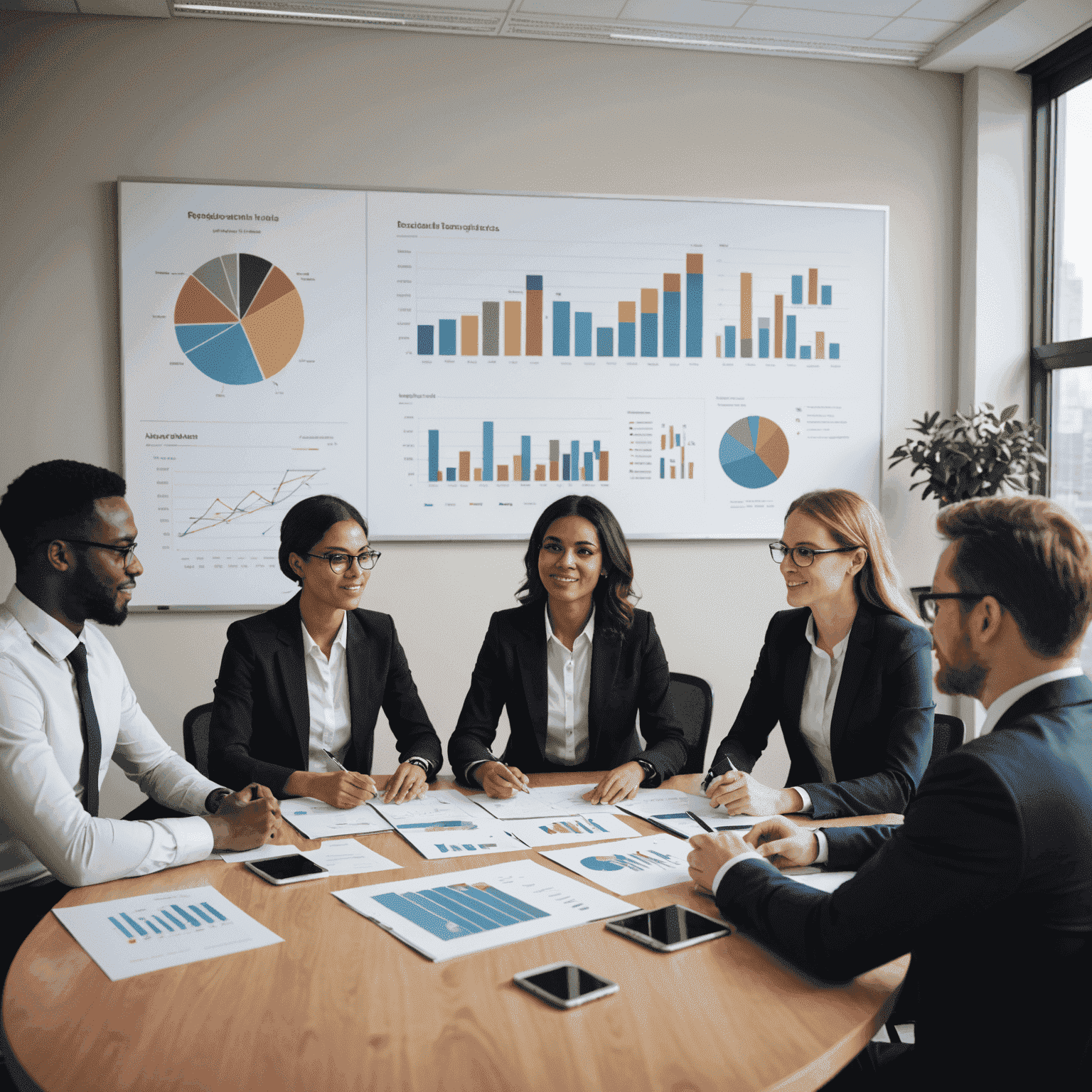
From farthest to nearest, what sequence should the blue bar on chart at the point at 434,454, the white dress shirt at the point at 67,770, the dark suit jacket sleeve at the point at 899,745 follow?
→ 1. the blue bar on chart at the point at 434,454
2. the dark suit jacket sleeve at the point at 899,745
3. the white dress shirt at the point at 67,770

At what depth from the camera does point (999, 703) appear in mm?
1312

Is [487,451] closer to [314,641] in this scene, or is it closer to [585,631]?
[585,631]

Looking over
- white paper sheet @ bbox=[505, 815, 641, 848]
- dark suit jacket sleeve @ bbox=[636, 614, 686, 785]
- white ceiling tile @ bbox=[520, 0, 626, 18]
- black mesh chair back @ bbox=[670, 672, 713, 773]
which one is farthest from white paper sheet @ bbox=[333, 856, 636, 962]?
white ceiling tile @ bbox=[520, 0, 626, 18]

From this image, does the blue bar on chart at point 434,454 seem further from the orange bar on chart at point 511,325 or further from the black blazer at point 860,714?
the black blazer at point 860,714

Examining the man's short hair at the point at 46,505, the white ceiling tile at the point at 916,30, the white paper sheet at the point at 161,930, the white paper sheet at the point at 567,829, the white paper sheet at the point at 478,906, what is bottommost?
the white paper sheet at the point at 567,829

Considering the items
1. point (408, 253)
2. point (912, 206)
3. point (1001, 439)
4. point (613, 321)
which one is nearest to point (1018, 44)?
point (912, 206)

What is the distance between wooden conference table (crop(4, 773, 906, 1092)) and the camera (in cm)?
105

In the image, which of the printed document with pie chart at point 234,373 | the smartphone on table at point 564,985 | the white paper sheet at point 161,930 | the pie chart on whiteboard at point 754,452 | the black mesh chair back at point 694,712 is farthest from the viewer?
the pie chart on whiteboard at point 754,452

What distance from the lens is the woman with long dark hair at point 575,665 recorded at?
105 inches

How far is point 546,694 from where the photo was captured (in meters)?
2.66

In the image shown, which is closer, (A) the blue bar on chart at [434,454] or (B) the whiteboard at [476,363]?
(B) the whiteboard at [476,363]

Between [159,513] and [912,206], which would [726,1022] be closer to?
[159,513]

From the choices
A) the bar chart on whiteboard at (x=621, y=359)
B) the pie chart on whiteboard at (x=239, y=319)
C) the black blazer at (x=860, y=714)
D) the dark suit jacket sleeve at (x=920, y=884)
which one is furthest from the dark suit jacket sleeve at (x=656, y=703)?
the pie chart on whiteboard at (x=239, y=319)

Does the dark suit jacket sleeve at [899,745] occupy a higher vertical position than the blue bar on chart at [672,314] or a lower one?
lower
